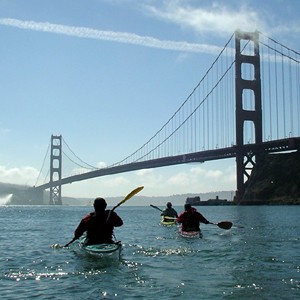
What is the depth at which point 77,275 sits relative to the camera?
1068 centimetres

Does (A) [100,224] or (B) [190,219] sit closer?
(A) [100,224]

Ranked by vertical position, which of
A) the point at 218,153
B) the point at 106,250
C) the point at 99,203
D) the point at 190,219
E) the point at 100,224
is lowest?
the point at 106,250

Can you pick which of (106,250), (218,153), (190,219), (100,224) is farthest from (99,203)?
(218,153)

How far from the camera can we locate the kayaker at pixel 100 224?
12.2 metres

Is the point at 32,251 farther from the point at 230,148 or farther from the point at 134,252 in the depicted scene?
the point at 230,148

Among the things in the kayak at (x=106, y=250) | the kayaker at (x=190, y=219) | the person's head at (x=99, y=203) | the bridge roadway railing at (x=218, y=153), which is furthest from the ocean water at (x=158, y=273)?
the bridge roadway railing at (x=218, y=153)

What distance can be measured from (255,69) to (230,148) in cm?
1618

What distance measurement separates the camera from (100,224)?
12297 millimetres

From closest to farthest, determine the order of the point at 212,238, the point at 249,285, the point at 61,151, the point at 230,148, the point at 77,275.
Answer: the point at 249,285 → the point at 77,275 → the point at 212,238 → the point at 230,148 → the point at 61,151

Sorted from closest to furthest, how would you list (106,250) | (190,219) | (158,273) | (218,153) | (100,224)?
(158,273)
(106,250)
(100,224)
(190,219)
(218,153)

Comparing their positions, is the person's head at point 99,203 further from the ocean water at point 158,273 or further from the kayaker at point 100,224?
the ocean water at point 158,273

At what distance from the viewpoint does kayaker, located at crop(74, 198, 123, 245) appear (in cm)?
1220

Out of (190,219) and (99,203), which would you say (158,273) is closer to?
(99,203)

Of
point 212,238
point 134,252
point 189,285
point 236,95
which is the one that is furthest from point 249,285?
point 236,95
